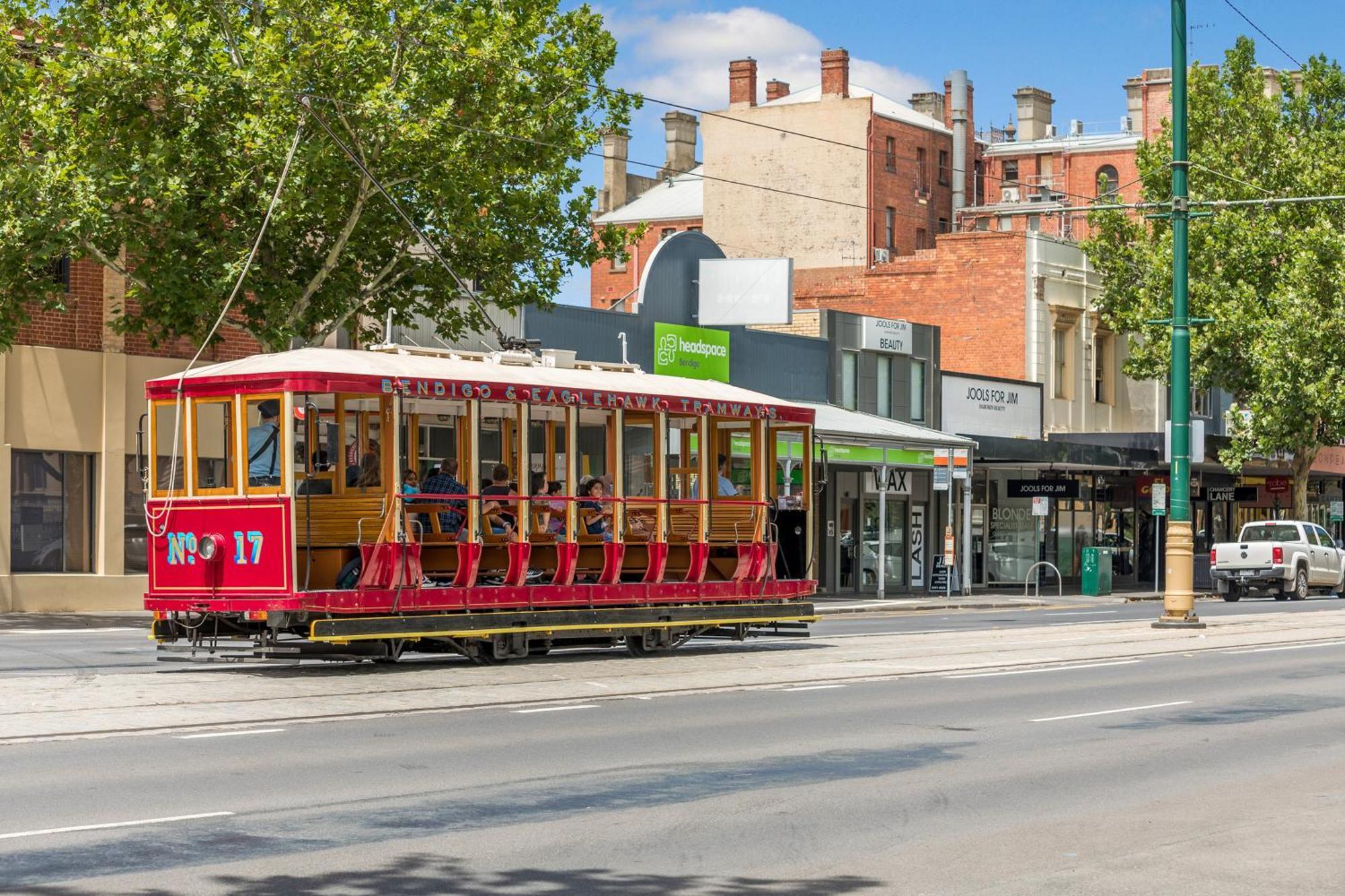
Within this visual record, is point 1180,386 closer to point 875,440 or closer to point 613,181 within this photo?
point 875,440

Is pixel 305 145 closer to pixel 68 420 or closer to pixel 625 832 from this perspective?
pixel 68 420

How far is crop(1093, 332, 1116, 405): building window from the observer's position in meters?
55.3

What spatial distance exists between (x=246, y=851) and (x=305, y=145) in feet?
58.6

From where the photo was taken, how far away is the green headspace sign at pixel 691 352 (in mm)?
38531

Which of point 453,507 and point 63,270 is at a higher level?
point 63,270

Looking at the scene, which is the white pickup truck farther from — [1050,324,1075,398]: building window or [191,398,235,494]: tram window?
[191,398,235,494]: tram window

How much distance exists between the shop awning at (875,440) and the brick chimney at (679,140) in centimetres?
4780

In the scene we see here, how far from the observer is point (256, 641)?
58.5ft

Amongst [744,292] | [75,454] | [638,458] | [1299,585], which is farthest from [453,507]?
[1299,585]

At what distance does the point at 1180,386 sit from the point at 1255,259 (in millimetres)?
25766

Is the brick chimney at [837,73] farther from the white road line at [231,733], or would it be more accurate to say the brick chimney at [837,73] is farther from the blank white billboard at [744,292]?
the white road line at [231,733]

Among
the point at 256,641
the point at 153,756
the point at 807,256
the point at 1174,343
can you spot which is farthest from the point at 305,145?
the point at 807,256

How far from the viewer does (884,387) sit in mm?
45219

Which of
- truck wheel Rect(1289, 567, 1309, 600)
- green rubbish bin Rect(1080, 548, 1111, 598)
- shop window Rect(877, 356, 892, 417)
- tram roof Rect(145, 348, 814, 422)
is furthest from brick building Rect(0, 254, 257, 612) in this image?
truck wheel Rect(1289, 567, 1309, 600)
